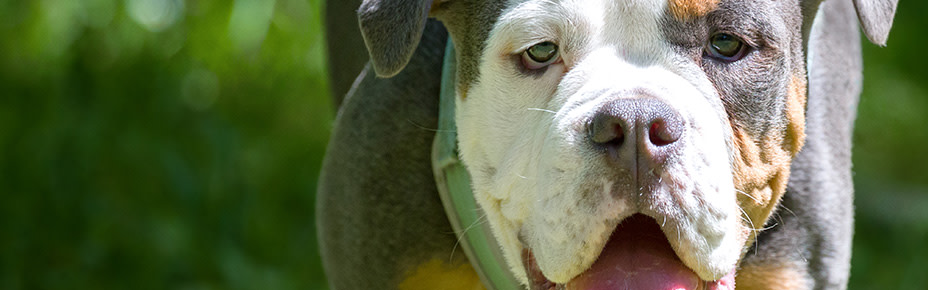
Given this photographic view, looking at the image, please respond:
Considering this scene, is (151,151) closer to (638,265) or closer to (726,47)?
(638,265)

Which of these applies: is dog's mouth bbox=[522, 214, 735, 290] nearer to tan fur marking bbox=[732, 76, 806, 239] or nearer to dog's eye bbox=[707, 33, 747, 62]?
tan fur marking bbox=[732, 76, 806, 239]

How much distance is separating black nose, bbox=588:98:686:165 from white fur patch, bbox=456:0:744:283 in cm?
2

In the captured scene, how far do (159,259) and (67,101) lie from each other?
2.73 feet

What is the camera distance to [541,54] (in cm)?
256

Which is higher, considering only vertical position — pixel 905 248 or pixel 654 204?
pixel 654 204

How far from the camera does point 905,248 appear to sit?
17.4ft

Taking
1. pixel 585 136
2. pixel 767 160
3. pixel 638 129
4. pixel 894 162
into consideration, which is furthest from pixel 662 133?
pixel 894 162

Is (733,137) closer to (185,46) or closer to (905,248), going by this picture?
(905,248)

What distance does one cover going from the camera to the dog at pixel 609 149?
2371 mm

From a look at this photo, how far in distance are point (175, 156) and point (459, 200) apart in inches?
98.0

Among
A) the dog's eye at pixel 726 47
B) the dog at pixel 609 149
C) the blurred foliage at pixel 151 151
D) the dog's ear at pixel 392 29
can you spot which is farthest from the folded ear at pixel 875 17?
the blurred foliage at pixel 151 151

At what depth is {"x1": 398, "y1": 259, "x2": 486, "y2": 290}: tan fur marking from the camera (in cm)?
302

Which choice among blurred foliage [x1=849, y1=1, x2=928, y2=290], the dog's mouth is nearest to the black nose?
the dog's mouth

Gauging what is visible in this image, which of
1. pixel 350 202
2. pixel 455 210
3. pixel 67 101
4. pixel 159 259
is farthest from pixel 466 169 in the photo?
pixel 67 101
